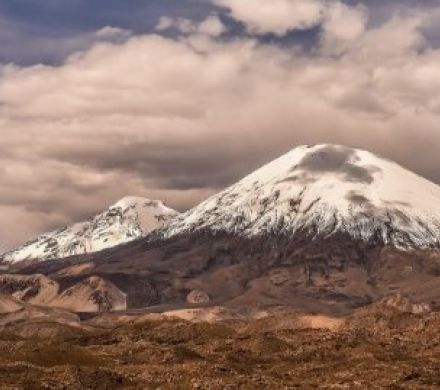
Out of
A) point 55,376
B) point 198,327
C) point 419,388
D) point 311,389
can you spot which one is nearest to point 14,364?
point 55,376

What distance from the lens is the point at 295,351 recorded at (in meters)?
137

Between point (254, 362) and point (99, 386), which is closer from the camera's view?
point (99, 386)

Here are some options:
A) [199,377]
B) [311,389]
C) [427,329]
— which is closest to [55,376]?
[199,377]

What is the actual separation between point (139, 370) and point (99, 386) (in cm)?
1746

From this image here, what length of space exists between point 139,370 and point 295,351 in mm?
33289

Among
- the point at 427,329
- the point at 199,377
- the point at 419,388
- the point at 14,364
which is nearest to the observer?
the point at 419,388

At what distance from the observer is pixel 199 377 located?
9969 cm

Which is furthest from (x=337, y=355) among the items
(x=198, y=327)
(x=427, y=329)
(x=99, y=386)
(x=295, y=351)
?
(x=198, y=327)

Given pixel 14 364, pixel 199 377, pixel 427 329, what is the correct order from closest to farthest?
pixel 199 377 < pixel 14 364 < pixel 427 329

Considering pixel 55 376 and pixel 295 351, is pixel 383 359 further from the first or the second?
pixel 55 376

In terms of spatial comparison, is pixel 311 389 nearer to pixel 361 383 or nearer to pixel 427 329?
pixel 361 383

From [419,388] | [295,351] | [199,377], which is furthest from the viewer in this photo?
[295,351]

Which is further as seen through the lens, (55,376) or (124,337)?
(124,337)

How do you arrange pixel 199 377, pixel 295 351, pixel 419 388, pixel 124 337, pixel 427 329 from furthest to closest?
1. pixel 124 337
2. pixel 427 329
3. pixel 295 351
4. pixel 199 377
5. pixel 419 388
